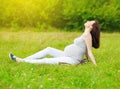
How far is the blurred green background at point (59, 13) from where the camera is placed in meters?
32.8

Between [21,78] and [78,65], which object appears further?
[78,65]

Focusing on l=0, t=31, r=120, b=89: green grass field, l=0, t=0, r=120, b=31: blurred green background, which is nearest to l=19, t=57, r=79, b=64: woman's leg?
l=0, t=31, r=120, b=89: green grass field

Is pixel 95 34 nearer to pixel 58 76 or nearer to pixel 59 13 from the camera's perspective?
pixel 58 76

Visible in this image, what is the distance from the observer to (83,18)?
33.1 metres

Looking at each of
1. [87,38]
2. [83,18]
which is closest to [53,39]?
[83,18]

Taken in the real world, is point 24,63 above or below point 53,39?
above

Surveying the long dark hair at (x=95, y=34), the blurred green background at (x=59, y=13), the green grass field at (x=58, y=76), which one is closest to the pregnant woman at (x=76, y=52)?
the long dark hair at (x=95, y=34)

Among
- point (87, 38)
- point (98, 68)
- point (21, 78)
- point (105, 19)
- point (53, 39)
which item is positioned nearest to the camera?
point (21, 78)

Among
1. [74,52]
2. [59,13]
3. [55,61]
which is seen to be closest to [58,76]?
[55,61]

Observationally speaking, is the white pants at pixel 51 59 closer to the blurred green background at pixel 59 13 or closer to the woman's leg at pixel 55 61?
the woman's leg at pixel 55 61

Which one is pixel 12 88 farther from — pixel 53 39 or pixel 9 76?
pixel 53 39

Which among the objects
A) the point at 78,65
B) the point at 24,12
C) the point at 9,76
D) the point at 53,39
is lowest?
the point at 24,12

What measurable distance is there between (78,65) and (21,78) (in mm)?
2896

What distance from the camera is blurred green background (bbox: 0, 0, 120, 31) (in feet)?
108
